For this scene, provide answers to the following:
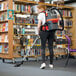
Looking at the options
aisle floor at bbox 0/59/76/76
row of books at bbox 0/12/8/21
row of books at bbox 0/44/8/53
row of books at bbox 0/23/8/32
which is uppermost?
row of books at bbox 0/12/8/21

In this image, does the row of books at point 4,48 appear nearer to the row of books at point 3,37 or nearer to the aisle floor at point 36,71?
the row of books at point 3,37

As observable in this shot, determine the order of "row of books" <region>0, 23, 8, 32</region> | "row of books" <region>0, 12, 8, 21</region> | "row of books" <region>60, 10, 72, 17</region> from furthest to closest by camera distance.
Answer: "row of books" <region>60, 10, 72, 17</region>
"row of books" <region>0, 12, 8, 21</region>
"row of books" <region>0, 23, 8, 32</region>

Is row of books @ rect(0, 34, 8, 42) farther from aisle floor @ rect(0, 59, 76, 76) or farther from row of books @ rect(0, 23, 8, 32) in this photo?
aisle floor @ rect(0, 59, 76, 76)

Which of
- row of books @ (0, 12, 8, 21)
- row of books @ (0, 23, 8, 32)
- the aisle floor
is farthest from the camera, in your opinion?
row of books @ (0, 12, 8, 21)

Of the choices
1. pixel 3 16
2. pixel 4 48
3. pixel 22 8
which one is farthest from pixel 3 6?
pixel 4 48

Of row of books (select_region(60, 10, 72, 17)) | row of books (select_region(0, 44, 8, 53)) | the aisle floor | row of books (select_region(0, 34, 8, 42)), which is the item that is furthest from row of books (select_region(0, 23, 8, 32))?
row of books (select_region(60, 10, 72, 17))

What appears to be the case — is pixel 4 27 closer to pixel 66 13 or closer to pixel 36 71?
pixel 36 71

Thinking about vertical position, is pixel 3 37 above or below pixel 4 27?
below

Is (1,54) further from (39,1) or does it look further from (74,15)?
(74,15)

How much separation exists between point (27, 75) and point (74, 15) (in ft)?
15.1

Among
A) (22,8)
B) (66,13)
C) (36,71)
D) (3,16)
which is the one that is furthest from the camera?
(66,13)

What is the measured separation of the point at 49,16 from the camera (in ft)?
15.4

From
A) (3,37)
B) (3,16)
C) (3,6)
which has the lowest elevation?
(3,37)

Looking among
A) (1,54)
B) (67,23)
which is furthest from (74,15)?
(1,54)
